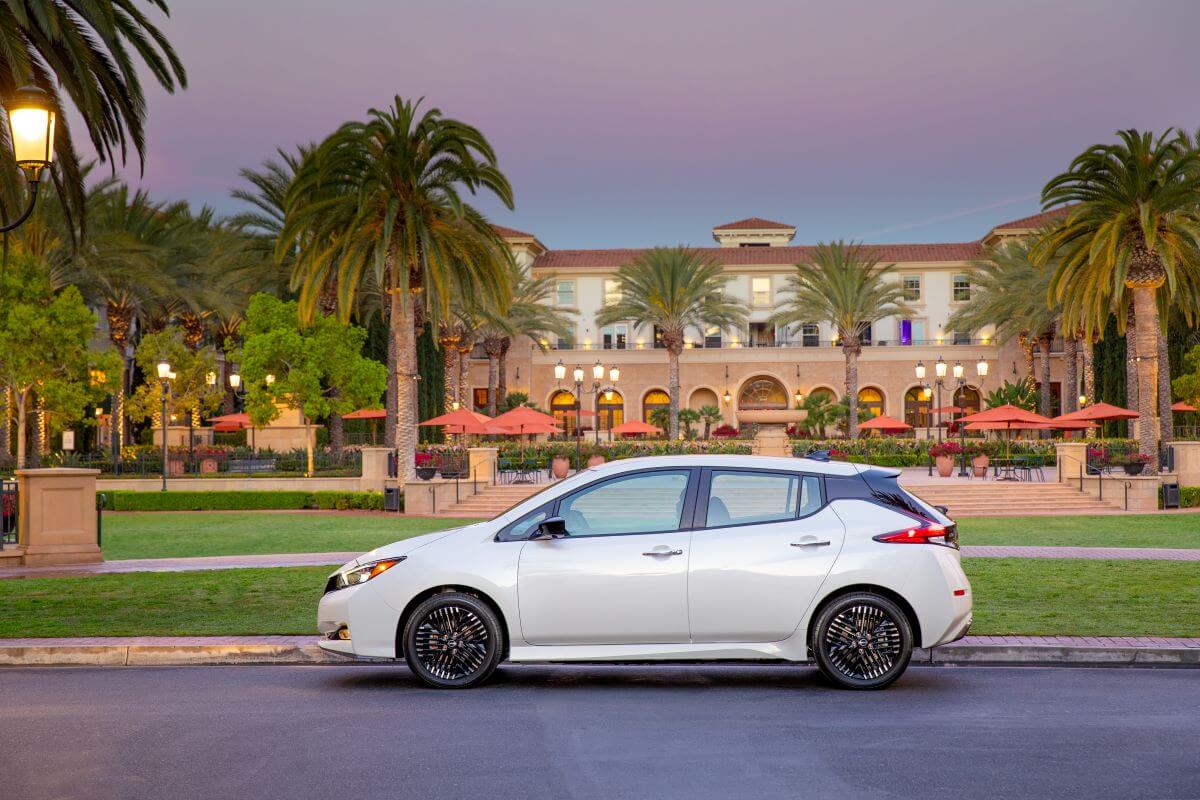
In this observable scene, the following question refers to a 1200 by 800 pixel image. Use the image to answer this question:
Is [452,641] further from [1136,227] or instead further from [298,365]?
[298,365]

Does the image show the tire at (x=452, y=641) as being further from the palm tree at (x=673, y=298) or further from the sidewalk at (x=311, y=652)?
the palm tree at (x=673, y=298)

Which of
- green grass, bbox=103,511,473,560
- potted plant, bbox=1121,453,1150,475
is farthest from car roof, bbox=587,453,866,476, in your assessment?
potted plant, bbox=1121,453,1150,475

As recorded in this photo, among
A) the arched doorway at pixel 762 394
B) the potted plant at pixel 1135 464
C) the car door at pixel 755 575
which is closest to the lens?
the car door at pixel 755 575

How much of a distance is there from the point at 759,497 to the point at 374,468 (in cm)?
2829

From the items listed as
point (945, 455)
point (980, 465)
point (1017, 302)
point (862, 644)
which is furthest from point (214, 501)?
point (1017, 302)

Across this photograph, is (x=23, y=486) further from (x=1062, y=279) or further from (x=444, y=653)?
(x=1062, y=279)

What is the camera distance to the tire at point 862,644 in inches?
327

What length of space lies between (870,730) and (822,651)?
1212mm

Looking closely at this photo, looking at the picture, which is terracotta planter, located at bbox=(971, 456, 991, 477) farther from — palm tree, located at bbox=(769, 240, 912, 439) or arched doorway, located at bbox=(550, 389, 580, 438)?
arched doorway, located at bbox=(550, 389, 580, 438)

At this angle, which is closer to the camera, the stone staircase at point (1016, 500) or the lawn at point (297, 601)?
the lawn at point (297, 601)

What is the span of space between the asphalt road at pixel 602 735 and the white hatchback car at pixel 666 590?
12.3 inches

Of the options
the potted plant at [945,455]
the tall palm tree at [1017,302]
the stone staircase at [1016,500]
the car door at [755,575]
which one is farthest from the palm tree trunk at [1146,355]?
the car door at [755,575]

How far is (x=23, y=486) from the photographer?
1645 cm

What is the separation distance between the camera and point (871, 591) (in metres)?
8.34
